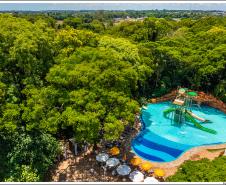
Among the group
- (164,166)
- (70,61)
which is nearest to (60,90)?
(70,61)

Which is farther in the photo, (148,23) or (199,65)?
(148,23)

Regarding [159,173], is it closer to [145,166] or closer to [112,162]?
[145,166]

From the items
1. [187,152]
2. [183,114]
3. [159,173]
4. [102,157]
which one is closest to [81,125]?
[102,157]

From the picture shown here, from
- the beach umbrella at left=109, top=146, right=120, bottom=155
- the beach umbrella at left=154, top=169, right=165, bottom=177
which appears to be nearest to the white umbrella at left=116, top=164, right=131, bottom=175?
the beach umbrella at left=109, top=146, right=120, bottom=155

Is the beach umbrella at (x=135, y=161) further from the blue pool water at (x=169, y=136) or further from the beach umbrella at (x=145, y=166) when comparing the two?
the blue pool water at (x=169, y=136)

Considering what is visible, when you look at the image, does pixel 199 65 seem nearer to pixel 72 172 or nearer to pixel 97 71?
pixel 97 71

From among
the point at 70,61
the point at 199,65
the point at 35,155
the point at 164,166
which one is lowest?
the point at 164,166

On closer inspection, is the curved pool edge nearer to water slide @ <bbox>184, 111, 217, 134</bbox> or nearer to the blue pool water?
the blue pool water
